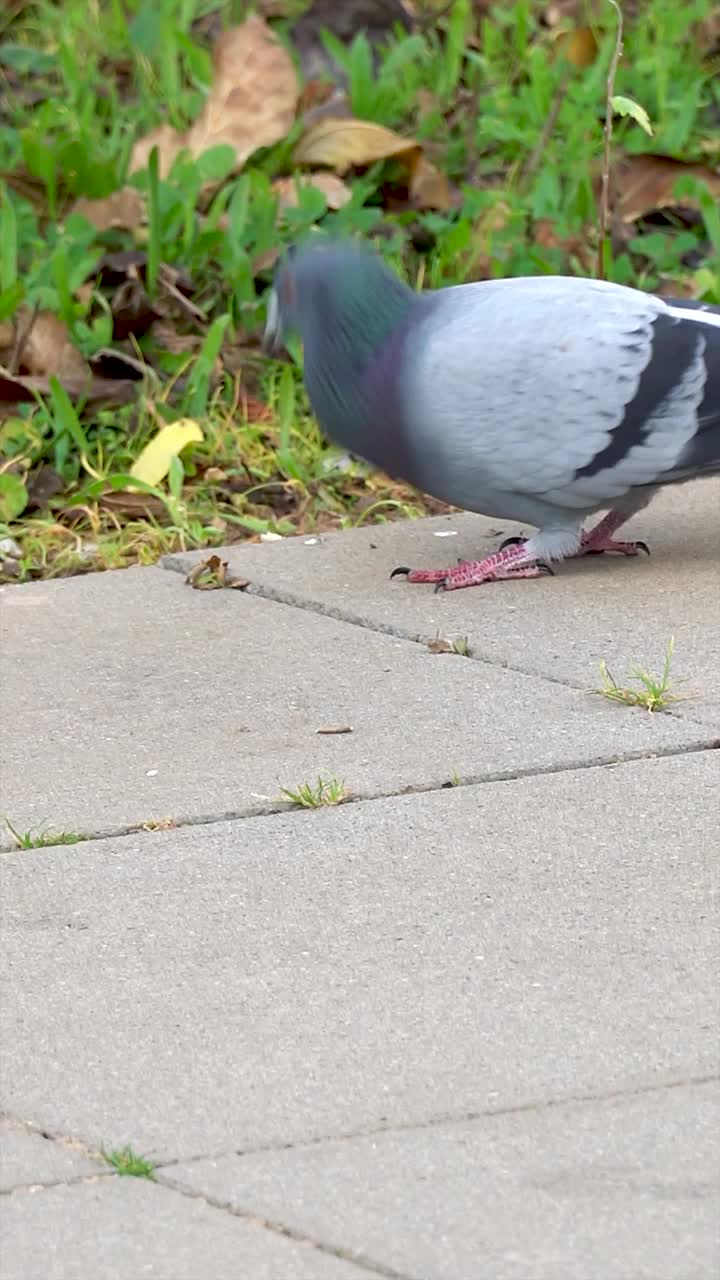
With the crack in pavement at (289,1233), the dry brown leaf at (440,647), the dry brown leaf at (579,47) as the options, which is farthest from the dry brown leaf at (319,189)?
the crack in pavement at (289,1233)

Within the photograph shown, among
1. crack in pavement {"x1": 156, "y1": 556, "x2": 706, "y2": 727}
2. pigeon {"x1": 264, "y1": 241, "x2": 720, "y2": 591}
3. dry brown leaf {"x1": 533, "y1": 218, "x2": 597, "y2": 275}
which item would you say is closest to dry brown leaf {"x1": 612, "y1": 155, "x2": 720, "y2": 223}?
dry brown leaf {"x1": 533, "y1": 218, "x2": 597, "y2": 275}

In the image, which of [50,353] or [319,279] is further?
[50,353]

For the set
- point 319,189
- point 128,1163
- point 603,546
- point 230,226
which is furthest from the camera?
point 319,189

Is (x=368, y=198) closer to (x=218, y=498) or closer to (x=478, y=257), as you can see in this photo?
(x=478, y=257)

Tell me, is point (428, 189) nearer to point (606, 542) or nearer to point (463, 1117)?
point (606, 542)

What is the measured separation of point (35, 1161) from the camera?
240cm

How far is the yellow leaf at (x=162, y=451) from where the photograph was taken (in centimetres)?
520

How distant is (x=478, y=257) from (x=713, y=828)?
3.22 meters

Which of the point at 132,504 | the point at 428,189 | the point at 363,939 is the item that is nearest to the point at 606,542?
the point at 132,504

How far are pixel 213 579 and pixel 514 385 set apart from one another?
29.6 inches

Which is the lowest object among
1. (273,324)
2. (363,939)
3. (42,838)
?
(42,838)

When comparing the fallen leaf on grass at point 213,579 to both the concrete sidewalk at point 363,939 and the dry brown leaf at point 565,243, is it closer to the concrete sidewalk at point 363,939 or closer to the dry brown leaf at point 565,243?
the concrete sidewalk at point 363,939

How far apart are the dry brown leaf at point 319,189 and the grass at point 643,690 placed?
9.43ft

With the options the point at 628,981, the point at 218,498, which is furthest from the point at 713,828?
the point at 218,498
